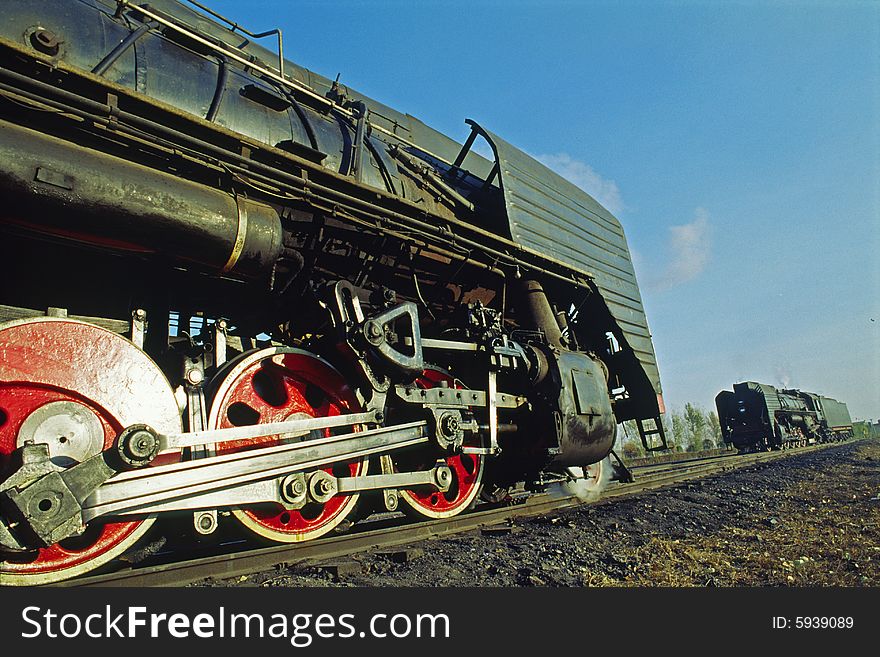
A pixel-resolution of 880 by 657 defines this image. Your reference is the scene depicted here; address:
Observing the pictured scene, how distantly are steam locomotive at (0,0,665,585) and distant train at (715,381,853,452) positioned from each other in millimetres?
20277

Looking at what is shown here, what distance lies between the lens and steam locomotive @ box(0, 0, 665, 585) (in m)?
2.25

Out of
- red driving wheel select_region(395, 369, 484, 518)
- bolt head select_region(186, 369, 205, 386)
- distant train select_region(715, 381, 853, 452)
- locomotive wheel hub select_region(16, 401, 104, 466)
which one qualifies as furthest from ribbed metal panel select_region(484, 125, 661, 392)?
distant train select_region(715, 381, 853, 452)

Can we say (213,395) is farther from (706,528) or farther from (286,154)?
(706,528)

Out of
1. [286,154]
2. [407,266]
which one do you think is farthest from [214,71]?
[407,266]

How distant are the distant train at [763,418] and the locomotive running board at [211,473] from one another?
23.0 meters

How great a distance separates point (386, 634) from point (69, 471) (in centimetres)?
144

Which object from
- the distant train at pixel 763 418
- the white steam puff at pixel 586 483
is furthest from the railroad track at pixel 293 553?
the distant train at pixel 763 418

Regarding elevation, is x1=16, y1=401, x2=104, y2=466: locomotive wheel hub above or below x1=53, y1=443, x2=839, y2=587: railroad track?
above

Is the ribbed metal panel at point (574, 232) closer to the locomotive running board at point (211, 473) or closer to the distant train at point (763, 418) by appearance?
the locomotive running board at point (211, 473)

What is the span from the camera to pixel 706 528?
13.2ft

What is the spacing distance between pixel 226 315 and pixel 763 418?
76.1 ft

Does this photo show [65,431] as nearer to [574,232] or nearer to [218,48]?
[218,48]

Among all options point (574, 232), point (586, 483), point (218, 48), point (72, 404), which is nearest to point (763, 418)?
point (586, 483)

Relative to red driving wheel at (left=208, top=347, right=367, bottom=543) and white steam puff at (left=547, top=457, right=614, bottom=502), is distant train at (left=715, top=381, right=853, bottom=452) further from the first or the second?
red driving wheel at (left=208, top=347, right=367, bottom=543)
